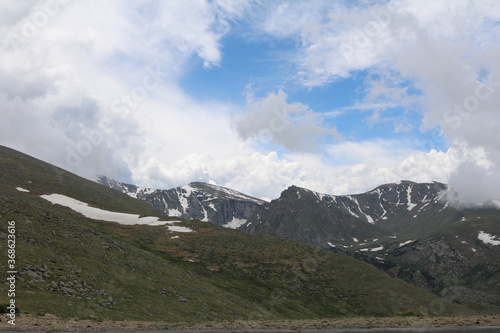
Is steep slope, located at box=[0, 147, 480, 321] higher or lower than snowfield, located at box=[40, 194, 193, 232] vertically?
lower

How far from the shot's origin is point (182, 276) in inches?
2544

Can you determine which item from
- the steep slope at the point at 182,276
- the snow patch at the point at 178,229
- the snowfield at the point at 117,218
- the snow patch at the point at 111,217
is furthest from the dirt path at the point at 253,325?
the snow patch at the point at 111,217

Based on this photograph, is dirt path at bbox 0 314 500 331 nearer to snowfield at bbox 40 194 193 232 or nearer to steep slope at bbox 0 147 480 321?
steep slope at bbox 0 147 480 321

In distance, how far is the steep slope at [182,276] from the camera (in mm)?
38844

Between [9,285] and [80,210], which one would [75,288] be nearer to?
[9,285]

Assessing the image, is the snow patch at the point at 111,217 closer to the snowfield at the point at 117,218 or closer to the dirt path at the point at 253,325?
the snowfield at the point at 117,218

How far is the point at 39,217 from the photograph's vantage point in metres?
61.2

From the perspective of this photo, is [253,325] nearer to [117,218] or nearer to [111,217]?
[117,218]

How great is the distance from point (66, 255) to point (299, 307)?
46499 millimetres

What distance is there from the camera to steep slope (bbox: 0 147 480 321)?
38844mm

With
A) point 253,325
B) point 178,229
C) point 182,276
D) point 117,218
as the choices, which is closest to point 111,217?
point 117,218

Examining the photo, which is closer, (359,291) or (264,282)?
(264,282)

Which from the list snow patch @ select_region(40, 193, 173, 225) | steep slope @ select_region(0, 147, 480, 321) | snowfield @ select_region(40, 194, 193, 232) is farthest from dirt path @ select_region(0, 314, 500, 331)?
snow patch @ select_region(40, 193, 173, 225)

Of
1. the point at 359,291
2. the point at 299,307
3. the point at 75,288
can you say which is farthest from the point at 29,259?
the point at 359,291
